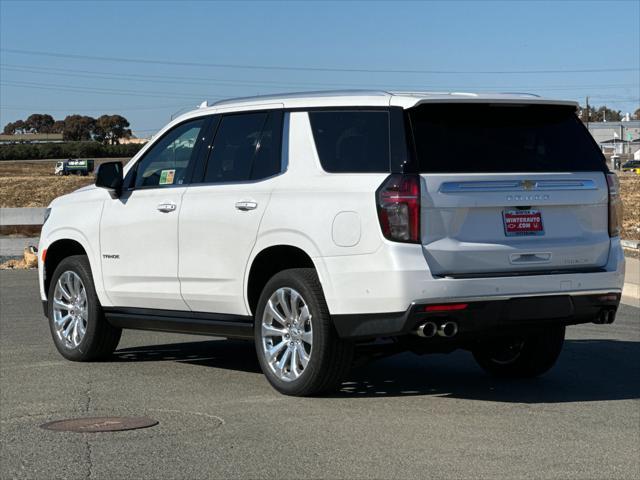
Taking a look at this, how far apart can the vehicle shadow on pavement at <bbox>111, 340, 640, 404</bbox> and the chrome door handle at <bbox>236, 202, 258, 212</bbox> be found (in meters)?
1.40

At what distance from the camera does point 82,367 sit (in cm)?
983

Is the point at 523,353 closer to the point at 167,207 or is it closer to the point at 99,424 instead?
the point at 167,207

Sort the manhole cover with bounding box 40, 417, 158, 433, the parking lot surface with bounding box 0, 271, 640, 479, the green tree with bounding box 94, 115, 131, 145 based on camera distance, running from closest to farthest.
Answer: the parking lot surface with bounding box 0, 271, 640, 479, the manhole cover with bounding box 40, 417, 158, 433, the green tree with bounding box 94, 115, 131, 145

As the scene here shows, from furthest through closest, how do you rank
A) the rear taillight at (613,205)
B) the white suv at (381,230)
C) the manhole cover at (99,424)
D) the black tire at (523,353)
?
the black tire at (523,353) < the rear taillight at (613,205) < the white suv at (381,230) < the manhole cover at (99,424)

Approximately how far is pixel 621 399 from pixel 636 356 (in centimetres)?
210

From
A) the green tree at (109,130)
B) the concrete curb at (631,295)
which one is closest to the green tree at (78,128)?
the green tree at (109,130)

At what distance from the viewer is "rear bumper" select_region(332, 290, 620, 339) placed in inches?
296

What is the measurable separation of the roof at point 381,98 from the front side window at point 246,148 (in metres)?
0.14

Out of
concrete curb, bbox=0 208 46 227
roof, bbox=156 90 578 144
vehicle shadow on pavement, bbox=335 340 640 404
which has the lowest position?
vehicle shadow on pavement, bbox=335 340 640 404

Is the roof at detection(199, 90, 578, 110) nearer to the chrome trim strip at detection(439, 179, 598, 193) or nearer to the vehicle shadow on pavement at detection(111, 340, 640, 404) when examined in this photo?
the chrome trim strip at detection(439, 179, 598, 193)

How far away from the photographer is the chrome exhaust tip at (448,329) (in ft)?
24.8

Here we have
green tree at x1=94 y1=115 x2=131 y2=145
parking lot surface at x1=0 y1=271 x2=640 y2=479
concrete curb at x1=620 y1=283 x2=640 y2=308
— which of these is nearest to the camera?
parking lot surface at x1=0 y1=271 x2=640 y2=479

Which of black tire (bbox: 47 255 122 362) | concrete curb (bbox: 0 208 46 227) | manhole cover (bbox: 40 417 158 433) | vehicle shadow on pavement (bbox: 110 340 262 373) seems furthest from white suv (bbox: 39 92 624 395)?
concrete curb (bbox: 0 208 46 227)

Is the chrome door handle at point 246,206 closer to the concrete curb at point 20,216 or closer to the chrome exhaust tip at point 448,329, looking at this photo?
the chrome exhaust tip at point 448,329
